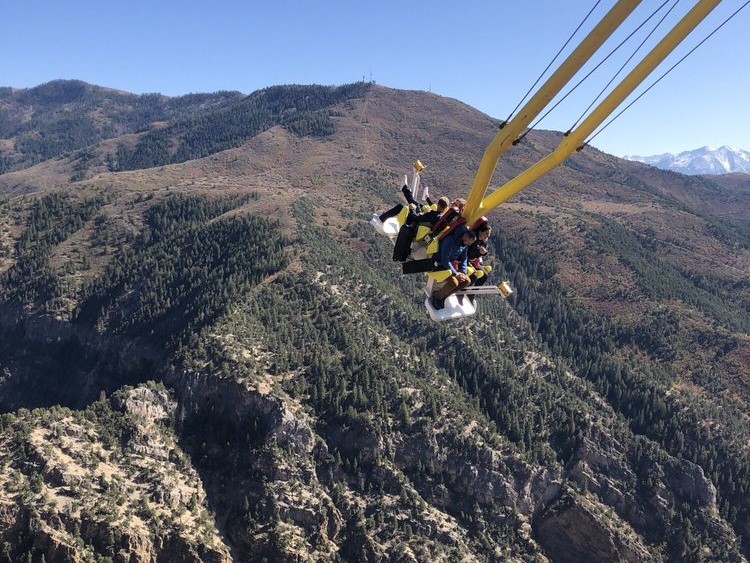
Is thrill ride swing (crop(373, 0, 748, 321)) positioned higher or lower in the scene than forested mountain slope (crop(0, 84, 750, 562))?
higher

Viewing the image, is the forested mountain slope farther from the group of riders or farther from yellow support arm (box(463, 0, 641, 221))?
yellow support arm (box(463, 0, 641, 221))

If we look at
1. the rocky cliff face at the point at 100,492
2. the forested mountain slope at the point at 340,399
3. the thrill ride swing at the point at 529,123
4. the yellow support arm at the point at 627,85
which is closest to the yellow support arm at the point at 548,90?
the thrill ride swing at the point at 529,123

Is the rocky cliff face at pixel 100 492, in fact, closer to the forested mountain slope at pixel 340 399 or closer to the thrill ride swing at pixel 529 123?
the forested mountain slope at pixel 340 399

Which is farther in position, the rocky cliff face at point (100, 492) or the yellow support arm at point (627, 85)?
the rocky cliff face at point (100, 492)

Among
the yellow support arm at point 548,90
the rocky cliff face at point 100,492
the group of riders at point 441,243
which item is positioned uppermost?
the yellow support arm at point 548,90

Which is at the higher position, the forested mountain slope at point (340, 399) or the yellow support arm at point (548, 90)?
the yellow support arm at point (548, 90)

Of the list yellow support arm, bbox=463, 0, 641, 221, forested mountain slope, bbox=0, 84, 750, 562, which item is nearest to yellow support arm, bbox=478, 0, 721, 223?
yellow support arm, bbox=463, 0, 641, 221

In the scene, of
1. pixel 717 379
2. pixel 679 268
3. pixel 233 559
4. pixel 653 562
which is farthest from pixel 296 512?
pixel 679 268
